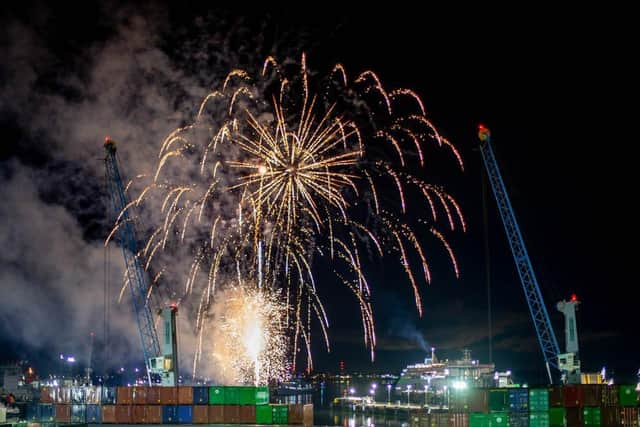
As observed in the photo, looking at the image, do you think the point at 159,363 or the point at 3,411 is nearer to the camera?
the point at 3,411

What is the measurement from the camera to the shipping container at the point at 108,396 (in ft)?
157

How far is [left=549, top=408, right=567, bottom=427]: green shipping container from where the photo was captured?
4328 cm

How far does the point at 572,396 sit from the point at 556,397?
3.01 ft

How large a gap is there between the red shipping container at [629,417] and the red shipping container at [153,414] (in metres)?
27.8

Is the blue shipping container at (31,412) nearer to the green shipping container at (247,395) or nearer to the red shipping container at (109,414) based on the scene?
the red shipping container at (109,414)

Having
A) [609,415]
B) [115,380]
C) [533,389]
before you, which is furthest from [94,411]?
[115,380]

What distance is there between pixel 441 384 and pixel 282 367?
31.9m

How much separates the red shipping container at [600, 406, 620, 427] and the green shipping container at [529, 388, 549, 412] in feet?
10.6

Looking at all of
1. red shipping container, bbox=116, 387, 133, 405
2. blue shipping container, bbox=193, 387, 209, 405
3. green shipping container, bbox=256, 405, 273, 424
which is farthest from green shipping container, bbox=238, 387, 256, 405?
red shipping container, bbox=116, 387, 133, 405

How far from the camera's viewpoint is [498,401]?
43.7 meters

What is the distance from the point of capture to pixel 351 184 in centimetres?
4462

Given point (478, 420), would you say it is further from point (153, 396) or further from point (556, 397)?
point (153, 396)

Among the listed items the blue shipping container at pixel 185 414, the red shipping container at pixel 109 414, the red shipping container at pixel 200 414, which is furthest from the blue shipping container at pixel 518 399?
the red shipping container at pixel 109 414

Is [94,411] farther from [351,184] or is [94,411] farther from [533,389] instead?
[533,389]
